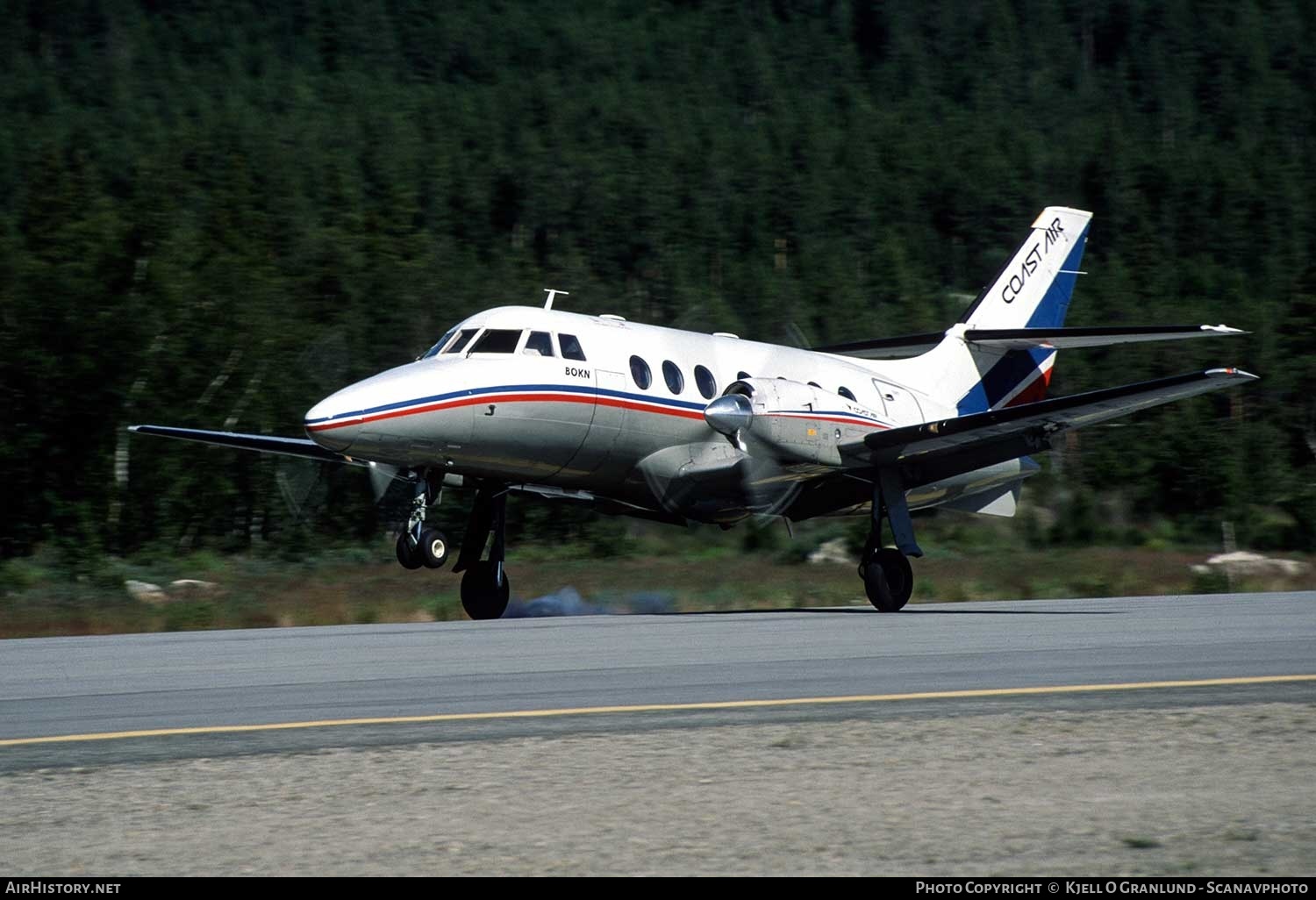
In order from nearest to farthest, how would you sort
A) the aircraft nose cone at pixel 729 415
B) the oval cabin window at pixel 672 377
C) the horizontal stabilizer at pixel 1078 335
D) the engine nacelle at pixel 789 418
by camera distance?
the horizontal stabilizer at pixel 1078 335
the aircraft nose cone at pixel 729 415
the engine nacelle at pixel 789 418
the oval cabin window at pixel 672 377

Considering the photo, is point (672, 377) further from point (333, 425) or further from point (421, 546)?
point (333, 425)

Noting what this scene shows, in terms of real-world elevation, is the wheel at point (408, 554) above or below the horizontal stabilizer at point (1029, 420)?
below

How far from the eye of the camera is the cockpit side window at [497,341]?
18.3 m

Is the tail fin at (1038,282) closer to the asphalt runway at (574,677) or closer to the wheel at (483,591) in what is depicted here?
the asphalt runway at (574,677)

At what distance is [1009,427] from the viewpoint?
65.5ft

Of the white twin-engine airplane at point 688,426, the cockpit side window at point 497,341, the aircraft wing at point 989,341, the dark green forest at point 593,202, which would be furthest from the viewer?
the dark green forest at point 593,202

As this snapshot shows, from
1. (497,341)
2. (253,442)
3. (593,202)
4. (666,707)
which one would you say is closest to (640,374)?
(497,341)

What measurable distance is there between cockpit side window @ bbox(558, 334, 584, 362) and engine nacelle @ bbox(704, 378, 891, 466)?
6.17ft

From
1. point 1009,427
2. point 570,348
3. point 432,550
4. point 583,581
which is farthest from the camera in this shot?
point 583,581

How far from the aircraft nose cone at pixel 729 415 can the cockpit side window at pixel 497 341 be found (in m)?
2.76

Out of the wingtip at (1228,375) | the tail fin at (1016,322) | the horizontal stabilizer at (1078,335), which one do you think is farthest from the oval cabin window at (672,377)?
the wingtip at (1228,375)

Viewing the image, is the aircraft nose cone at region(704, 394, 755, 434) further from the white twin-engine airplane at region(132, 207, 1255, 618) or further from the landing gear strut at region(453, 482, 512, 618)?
the landing gear strut at region(453, 482, 512, 618)

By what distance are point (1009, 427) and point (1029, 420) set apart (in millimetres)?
334

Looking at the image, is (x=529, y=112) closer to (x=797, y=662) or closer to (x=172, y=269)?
(x=172, y=269)
